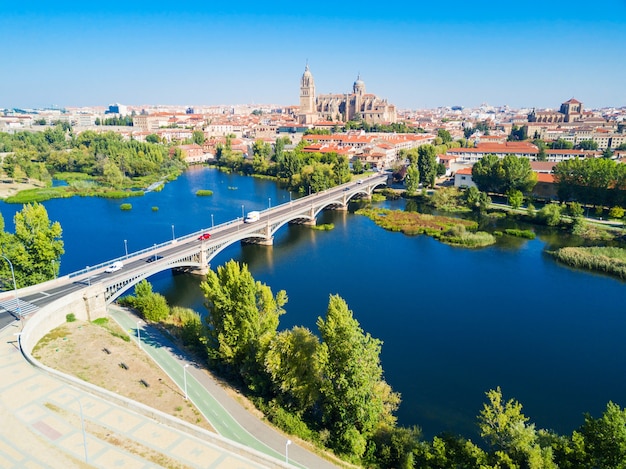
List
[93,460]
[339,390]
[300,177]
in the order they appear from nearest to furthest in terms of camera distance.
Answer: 1. [93,460]
2. [339,390]
3. [300,177]

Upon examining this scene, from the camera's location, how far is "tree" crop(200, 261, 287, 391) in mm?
18812

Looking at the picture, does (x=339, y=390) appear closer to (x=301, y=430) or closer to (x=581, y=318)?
(x=301, y=430)

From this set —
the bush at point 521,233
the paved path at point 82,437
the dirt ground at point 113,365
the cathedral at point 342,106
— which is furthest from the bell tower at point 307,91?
the paved path at point 82,437

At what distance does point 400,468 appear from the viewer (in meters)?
14.8

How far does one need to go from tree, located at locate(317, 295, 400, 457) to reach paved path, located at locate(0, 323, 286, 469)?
3.60 m

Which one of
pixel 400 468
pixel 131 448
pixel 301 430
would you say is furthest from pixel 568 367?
pixel 131 448

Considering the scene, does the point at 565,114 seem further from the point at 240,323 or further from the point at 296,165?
the point at 240,323

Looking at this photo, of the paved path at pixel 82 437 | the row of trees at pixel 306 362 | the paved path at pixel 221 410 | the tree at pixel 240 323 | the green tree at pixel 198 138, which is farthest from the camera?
the green tree at pixel 198 138

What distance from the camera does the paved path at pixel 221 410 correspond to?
50.2 ft

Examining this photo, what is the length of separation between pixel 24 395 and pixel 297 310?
16.1 m

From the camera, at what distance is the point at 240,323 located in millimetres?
19297

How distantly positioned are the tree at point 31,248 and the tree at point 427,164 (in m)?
51.8

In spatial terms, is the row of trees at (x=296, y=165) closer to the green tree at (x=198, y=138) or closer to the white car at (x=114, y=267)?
the green tree at (x=198, y=138)

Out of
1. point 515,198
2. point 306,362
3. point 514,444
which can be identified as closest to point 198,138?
point 515,198
